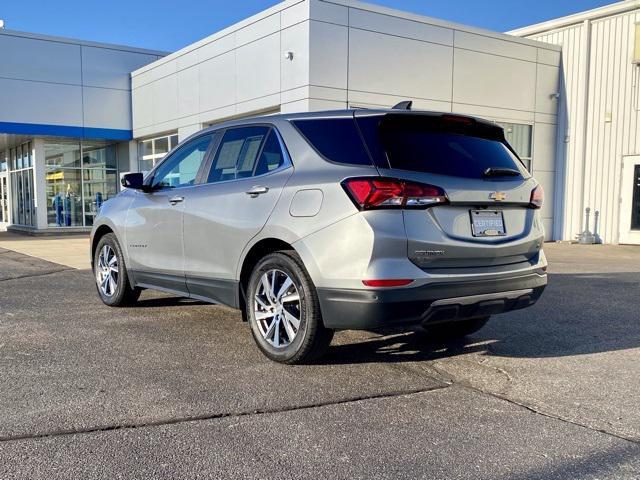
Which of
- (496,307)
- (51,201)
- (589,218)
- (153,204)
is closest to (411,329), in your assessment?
(496,307)

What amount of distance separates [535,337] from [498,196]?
5.96ft

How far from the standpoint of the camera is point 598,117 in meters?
16.7

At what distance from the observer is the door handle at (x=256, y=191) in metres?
4.48

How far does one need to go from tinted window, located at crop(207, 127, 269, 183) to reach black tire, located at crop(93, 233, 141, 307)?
175 cm

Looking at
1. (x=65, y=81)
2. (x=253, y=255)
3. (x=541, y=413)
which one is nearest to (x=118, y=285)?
(x=253, y=255)

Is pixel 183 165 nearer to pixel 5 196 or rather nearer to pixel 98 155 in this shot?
pixel 98 155

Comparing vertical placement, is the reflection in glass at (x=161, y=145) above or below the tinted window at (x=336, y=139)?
above

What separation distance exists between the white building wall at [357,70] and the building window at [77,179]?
443 cm

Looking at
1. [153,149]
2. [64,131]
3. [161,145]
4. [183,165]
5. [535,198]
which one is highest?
[64,131]

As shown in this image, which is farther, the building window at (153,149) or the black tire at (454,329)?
the building window at (153,149)

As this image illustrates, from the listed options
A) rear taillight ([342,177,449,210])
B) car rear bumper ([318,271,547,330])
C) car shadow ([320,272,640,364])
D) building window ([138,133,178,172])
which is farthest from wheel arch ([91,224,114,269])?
building window ([138,133,178,172])

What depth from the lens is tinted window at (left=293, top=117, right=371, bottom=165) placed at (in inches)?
159

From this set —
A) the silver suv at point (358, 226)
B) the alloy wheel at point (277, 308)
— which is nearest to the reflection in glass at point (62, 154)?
the silver suv at point (358, 226)

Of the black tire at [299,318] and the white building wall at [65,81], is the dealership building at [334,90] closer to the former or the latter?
the white building wall at [65,81]
